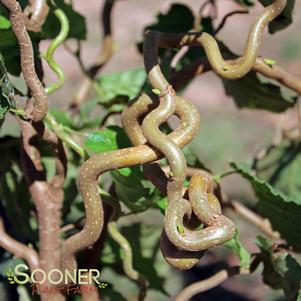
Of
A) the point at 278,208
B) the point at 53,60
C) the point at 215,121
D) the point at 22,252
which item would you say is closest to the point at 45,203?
the point at 22,252

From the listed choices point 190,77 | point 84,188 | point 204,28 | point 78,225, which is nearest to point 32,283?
point 78,225

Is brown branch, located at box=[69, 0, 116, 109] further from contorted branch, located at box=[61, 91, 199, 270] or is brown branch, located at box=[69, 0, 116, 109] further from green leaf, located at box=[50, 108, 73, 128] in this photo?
contorted branch, located at box=[61, 91, 199, 270]

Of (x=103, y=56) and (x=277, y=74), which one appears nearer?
(x=277, y=74)

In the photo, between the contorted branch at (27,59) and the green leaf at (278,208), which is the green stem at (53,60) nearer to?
the contorted branch at (27,59)

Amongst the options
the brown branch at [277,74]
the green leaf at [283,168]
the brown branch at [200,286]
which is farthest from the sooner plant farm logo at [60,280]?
the green leaf at [283,168]

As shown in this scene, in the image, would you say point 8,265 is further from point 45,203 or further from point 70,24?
point 70,24

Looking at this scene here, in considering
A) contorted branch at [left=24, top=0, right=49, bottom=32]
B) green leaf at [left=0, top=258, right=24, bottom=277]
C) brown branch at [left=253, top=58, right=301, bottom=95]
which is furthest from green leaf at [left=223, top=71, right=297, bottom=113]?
green leaf at [left=0, top=258, right=24, bottom=277]
